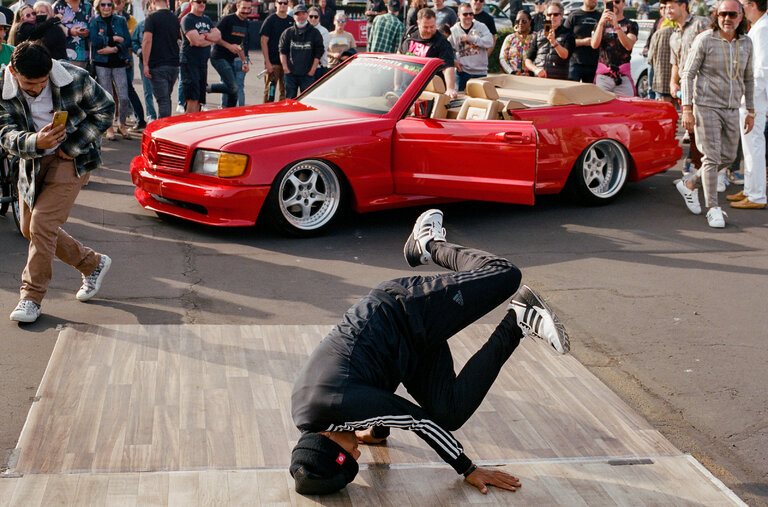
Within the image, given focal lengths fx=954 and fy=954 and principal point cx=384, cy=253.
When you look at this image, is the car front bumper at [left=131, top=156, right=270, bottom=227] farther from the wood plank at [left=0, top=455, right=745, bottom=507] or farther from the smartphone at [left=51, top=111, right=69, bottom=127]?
the wood plank at [left=0, top=455, right=745, bottom=507]

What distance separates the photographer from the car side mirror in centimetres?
870

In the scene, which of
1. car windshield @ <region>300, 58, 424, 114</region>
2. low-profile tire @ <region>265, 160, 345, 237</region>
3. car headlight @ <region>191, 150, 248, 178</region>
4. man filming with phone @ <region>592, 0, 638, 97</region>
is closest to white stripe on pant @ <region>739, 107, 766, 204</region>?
man filming with phone @ <region>592, 0, 638, 97</region>

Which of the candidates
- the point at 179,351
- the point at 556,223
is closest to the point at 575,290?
the point at 556,223

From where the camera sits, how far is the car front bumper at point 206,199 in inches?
308

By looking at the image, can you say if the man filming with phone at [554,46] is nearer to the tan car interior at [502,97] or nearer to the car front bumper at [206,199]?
the tan car interior at [502,97]

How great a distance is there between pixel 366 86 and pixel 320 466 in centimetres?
579

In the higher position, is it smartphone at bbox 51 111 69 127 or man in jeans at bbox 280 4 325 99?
smartphone at bbox 51 111 69 127

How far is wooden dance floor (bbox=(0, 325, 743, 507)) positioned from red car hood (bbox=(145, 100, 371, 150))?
8.75ft

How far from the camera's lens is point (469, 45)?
1302 cm

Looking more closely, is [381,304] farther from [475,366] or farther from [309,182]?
[309,182]

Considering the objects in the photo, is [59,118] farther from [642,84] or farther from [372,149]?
[642,84]

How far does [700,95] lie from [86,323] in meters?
5.99

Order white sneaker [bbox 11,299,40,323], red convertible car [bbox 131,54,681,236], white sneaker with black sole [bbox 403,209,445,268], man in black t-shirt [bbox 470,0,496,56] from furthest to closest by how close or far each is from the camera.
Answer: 1. man in black t-shirt [bbox 470,0,496,56]
2. red convertible car [bbox 131,54,681,236]
3. white sneaker [bbox 11,299,40,323]
4. white sneaker with black sole [bbox 403,209,445,268]

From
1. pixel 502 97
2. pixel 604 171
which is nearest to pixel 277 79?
pixel 502 97
